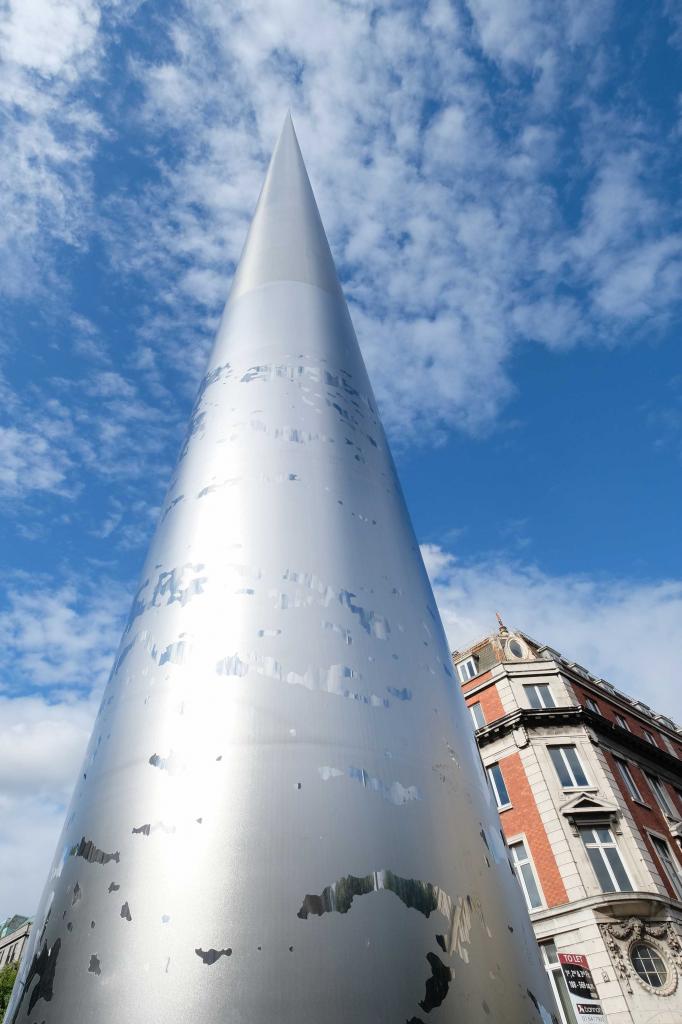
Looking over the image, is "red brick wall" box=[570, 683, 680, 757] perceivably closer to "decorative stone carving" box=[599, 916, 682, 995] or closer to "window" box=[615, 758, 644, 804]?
"window" box=[615, 758, 644, 804]

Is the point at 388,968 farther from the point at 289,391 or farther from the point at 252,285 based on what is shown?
the point at 252,285

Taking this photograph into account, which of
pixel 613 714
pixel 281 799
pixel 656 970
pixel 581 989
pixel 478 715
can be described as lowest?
pixel 281 799

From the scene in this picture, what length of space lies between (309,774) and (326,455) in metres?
0.93

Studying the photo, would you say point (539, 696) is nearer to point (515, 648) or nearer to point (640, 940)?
point (515, 648)

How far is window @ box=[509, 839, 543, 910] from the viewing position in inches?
531

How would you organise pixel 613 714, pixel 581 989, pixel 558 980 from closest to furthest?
pixel 581 989
pixel 558 980
pixel 613 714

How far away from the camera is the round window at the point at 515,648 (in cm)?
1986

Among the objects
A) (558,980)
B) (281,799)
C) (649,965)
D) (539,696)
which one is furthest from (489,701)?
(281,799)

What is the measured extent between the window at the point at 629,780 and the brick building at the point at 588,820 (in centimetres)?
5

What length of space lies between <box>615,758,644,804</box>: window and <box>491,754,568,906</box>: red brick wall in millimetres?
3144

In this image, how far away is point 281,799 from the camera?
98 centimetres

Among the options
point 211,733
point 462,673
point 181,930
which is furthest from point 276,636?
point 462,673

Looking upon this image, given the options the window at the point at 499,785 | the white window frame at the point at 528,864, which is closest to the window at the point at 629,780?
the window at the point at 499,785

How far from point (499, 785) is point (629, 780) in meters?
3.88
